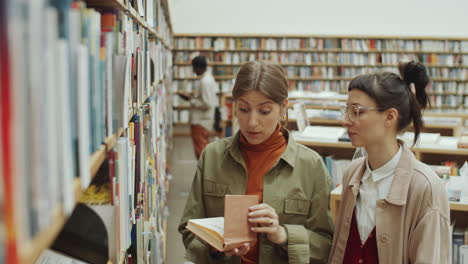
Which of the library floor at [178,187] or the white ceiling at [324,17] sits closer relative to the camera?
the library floor at [178,187]

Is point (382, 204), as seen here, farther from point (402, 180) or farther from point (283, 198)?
point (283, 198)

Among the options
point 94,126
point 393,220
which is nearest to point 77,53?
point 94,126

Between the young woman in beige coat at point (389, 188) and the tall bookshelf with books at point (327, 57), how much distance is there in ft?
25.6

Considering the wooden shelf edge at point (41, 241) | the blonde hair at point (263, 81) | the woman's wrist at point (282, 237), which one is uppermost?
the blonde hair at point (263, 81)

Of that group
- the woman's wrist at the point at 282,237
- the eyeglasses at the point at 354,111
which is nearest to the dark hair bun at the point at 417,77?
the eyeglasses at the point at 354,111

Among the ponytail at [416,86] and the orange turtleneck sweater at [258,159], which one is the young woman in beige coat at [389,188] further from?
the orange turtleneck sweater at [258,159]

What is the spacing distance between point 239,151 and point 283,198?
22 cm

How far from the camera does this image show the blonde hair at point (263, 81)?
4.91 feet

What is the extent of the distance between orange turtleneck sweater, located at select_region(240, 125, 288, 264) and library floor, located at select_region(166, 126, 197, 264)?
1.12 m

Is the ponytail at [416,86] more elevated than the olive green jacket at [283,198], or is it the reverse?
the ponytail at [416,86]

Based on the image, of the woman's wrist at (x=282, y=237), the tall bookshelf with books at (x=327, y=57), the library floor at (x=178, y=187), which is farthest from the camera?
the tall bookshelf with books at (x=327, y=57)

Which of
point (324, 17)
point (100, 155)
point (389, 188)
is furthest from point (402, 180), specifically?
point (324, 17)

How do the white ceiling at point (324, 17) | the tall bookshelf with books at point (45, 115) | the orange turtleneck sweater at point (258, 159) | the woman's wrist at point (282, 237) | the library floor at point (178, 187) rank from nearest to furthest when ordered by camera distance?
the tall bookshelf with books at point (45, 115) < the woman's wrist at point (282, 237) < the orange turtleneck sweater at point (258, 159) < the library floor at point (178, 187) < the white ceiling at point (324, 17)

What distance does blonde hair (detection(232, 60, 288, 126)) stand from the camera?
1.50 m
